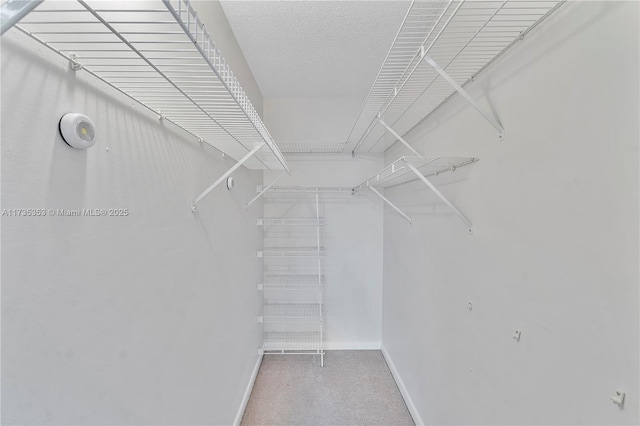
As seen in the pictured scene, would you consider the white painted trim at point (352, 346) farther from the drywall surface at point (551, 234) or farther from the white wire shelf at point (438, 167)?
the white wire shelf at point (438, 167)

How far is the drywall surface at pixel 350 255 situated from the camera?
8.62 feet

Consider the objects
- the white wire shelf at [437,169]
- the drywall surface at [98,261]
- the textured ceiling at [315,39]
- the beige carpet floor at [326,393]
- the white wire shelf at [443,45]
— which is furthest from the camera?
the beige carpet floor at [326,393]

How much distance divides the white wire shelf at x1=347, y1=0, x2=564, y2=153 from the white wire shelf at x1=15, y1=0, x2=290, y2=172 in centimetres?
58

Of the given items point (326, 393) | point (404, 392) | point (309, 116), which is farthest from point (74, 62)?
point (404, 392)

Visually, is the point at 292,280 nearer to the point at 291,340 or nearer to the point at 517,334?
the point at 291,340

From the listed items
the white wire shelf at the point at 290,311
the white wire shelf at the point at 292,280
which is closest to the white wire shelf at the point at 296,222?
the white wire shelf at the point at 292,280

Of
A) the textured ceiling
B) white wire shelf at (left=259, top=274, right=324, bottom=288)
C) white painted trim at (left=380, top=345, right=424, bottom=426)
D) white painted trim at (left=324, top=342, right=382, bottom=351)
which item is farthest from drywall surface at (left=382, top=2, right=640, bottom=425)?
white wire shelf at (left=259, top=274, right=324, bottom=288)

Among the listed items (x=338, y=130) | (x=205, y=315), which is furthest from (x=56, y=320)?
(x=338, y=130)

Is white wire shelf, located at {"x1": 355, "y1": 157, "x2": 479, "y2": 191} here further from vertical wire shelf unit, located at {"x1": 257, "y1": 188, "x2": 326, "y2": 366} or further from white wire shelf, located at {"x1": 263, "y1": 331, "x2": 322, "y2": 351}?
white wire shelf, located at {"x1": 263, "y1": 331, "x2": 322, "y2": 351}

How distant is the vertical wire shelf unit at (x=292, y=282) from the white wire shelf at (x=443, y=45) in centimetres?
139

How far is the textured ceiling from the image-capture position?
141 cm

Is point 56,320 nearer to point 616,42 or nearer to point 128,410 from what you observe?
point 128,410

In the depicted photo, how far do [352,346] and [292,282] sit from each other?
95 cm

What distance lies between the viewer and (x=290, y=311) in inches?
105
